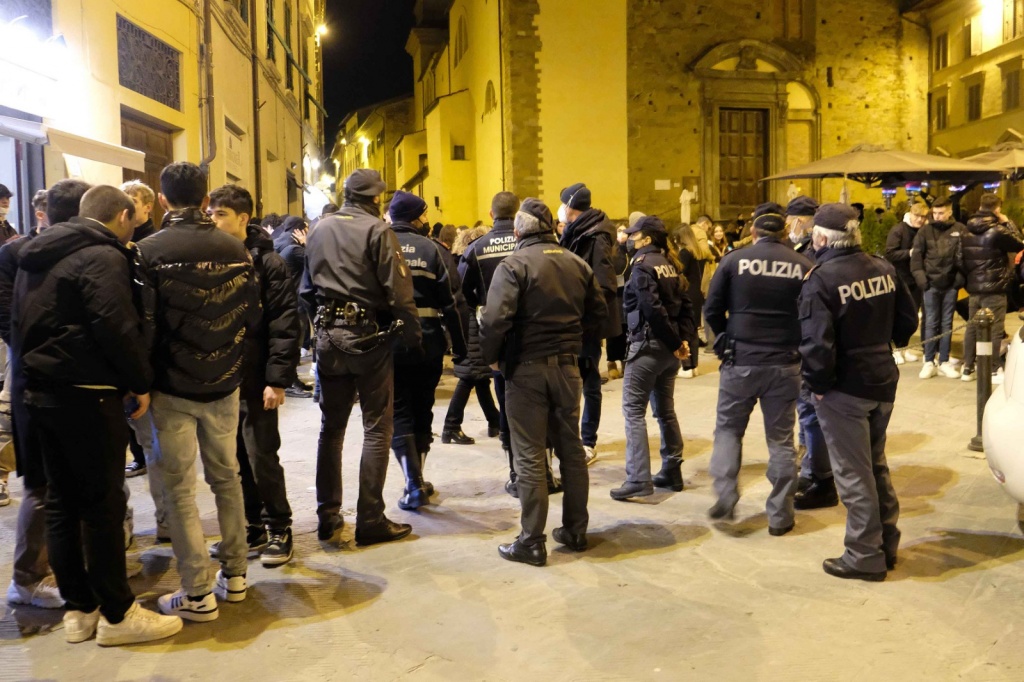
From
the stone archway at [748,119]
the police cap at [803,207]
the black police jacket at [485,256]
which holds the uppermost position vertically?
the stone archway at [748,119]

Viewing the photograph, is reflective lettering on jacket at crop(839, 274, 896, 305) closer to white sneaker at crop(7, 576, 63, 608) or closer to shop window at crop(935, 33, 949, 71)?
white sneaker at crop(7, 576, 63, 608)

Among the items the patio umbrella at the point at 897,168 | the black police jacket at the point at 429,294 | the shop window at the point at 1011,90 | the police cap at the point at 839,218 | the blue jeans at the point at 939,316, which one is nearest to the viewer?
the police cap at the point at 839,218

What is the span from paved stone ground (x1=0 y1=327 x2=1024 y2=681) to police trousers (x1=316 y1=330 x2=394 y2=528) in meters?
0.27

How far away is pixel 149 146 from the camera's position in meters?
11.3

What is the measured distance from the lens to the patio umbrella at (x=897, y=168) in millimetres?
11602

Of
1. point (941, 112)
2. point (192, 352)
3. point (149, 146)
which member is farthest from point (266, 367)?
point (941, 112)

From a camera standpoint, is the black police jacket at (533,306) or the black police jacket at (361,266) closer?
the black police jacket at (533,306)

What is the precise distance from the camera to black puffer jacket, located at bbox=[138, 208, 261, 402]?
3902 millimetres

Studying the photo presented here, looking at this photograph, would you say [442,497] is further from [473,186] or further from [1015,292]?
[473,186]

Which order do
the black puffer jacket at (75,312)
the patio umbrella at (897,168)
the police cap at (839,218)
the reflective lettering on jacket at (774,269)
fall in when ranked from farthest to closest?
the patio umbrella at (897,168) < the reflective lettering on jacket at (774,269) < the police cap at (839,218) < the black puffer jacket at (75,312)

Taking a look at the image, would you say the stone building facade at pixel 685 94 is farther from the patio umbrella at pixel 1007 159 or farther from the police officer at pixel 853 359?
the police officer at pixel 853 359

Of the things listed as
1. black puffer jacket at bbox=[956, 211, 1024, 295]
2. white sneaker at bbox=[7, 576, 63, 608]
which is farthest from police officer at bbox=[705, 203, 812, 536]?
black puffer jacket at bbox=[956, 211, 1024, 295]

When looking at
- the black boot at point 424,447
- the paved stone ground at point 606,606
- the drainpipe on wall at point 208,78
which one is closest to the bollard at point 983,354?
the paved stone ground at point 606,606

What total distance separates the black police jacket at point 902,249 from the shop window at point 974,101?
2316 cm
